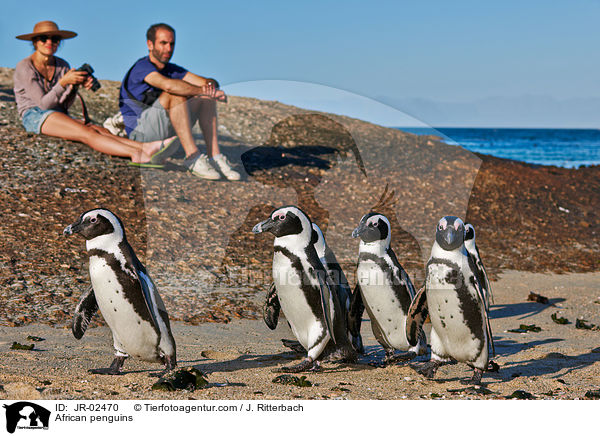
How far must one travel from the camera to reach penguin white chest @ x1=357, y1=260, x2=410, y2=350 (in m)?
4.95

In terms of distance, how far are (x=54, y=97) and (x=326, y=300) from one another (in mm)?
8133

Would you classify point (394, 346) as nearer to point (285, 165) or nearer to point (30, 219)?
point (30, 219)

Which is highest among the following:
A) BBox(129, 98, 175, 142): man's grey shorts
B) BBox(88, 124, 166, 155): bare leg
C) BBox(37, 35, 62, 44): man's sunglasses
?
BBox(37, 35, 62, 44): man's sunglasses

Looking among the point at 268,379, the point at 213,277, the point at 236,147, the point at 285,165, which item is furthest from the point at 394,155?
the point at 268,379

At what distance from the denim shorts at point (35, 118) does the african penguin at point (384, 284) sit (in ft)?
27.1

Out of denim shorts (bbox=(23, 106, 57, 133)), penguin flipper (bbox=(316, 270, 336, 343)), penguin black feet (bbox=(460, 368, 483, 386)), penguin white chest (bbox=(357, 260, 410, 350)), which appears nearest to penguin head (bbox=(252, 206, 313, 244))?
penguin flipper (bbox=(316, 270, 336, 343))

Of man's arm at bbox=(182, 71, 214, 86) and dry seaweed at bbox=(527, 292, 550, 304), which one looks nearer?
dry seaweed at bbox=(527, 292, 550, 304)

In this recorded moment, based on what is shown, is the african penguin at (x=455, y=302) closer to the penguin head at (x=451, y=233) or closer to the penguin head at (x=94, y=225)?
the penguin head at (x=451, y=233)

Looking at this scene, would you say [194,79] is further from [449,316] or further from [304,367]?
[449,316]

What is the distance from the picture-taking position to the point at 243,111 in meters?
14.6

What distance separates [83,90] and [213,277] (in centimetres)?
974

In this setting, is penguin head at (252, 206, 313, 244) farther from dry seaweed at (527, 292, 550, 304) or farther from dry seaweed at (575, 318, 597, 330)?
dry seaweed at (527, 292, 550, 304)

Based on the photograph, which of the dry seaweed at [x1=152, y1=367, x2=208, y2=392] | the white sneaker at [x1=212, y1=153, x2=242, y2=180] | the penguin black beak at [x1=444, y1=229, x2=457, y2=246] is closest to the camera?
the dry seaweed at [x1=152, y1=367, x2=208, y2=392]
